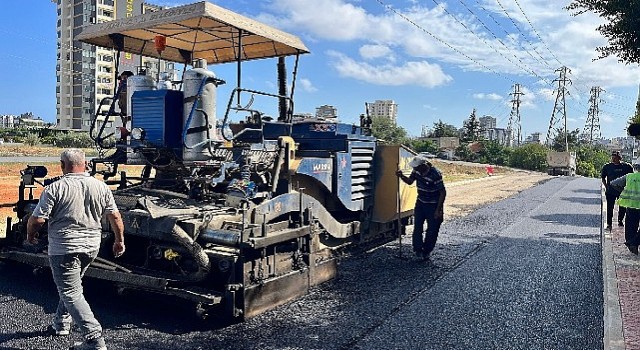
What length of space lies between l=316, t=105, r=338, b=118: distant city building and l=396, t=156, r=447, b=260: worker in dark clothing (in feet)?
4.15

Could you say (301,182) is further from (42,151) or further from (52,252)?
(42,151)

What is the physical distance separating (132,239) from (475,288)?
3.54 metres

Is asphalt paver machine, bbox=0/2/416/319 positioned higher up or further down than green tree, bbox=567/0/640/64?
further down

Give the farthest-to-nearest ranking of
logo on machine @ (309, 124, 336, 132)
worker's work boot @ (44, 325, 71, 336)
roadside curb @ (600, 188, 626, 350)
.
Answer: logo on machine @ (309, 124, 336, 132)
roadside curb @ (600, 188, 626, 350)
worker's work boot @ (44, 325, 71, 336)

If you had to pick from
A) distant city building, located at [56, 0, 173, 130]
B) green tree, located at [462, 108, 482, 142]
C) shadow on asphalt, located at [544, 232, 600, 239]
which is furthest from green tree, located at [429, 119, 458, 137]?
shadow on asphalt, located at [544, 232, 600, 239]

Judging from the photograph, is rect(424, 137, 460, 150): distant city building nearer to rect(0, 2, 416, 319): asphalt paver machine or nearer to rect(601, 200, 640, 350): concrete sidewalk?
rect(601, 200, 640, 350): concrete sidewalk

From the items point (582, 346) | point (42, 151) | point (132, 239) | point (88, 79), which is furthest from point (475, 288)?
point (88, 79)

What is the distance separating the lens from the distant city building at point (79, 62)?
59094mm

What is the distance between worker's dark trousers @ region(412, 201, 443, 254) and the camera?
7.39m

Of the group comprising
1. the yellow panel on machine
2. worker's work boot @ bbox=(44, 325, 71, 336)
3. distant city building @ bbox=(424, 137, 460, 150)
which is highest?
distant city building @ bbox=(424, 137, 460, 150)

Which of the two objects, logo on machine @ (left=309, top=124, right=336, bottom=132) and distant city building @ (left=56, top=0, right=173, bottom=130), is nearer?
logo on machine @ (left=309, top=124, right=336, bottom=132)

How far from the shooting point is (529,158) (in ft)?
178

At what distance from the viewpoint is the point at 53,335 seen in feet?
13.8

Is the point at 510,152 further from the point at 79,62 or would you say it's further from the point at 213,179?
the point at 213,179
